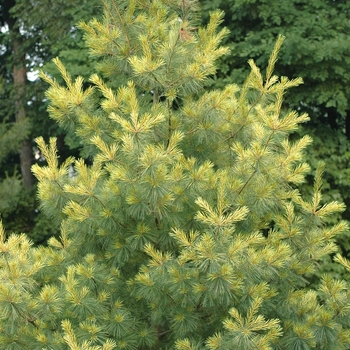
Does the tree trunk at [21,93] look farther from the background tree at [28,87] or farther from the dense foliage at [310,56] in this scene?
the dense foliage at [310,56]

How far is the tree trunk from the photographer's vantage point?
1240 centimetres

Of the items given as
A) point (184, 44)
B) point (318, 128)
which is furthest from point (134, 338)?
point (318, 128)

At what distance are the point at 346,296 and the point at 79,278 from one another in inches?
60.3

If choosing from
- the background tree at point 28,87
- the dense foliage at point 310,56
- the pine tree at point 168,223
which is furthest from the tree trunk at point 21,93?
the pine tree at point 168,223

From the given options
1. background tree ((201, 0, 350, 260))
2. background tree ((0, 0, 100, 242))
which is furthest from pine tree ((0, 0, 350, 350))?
background tree ((0, 0, 100, 242))

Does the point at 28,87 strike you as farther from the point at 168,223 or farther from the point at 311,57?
the point at 168,223

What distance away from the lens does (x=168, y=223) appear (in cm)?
354

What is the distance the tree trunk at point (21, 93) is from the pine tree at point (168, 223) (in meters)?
8.81

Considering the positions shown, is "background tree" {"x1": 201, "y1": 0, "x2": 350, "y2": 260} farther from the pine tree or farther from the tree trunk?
the tree trunk

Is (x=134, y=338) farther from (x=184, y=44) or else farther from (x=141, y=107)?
(x=184, y=44)

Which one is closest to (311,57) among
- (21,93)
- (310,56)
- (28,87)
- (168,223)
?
(310,56)

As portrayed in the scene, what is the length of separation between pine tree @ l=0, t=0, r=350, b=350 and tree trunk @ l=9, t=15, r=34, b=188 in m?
8.81

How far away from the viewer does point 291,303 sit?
3.64 m

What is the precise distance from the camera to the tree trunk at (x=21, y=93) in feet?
40.7
